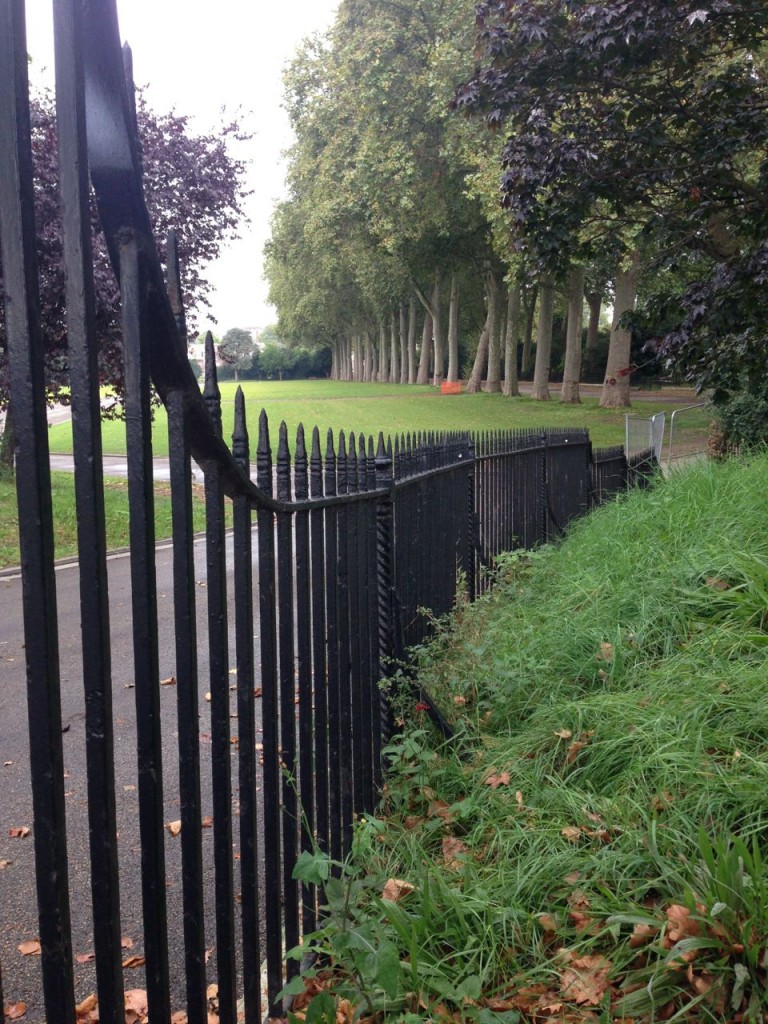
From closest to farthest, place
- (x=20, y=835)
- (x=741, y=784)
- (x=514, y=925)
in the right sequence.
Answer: (x=514, y=925) < (x=741, y=784) < (x=20, y=835)

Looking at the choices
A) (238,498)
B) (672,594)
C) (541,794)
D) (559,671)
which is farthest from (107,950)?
(672,594)

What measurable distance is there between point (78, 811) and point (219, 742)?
2.73 meters

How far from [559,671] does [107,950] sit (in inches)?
145

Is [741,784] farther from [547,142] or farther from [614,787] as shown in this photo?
[547,142]

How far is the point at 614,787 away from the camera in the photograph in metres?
3.56

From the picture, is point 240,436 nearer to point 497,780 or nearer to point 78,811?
point 497,780

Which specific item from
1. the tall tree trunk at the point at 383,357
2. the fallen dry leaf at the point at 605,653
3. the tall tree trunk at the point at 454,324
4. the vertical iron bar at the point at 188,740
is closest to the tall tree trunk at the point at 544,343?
the tall tree trunk at the point at 454,324

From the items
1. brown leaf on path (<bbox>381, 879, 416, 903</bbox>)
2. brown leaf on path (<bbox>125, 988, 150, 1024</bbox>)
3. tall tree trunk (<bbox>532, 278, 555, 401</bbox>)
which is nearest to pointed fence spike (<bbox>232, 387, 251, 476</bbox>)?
brown leaf on path (<bbox>381, 879, 416, 903</bbox>)

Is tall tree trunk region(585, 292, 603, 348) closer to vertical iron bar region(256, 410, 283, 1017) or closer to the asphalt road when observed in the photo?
the asphalt road

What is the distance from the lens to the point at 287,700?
2627 millimetres

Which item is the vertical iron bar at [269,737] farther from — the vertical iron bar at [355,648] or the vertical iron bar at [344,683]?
the vertical iron bar at [355,648]

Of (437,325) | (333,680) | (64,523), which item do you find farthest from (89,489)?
(437,325)

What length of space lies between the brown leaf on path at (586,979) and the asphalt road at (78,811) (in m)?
1.25

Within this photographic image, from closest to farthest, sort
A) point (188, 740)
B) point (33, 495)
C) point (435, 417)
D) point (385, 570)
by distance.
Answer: point (33, 495)
point (188, 740)
point (385, 570)
point (435, 417)
